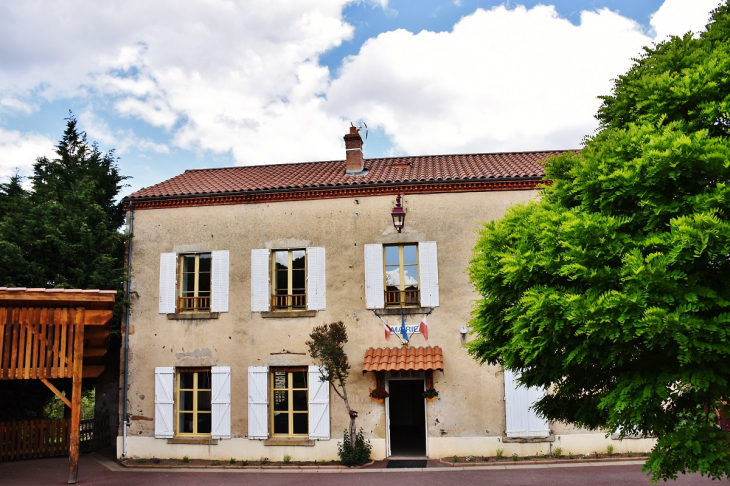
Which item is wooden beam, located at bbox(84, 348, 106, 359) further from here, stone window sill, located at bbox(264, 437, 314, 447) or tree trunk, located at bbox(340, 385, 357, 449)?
tree trunk, located at bbox(340, 385, 357, 449)

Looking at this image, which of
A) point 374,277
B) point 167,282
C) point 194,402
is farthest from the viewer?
point 167,282

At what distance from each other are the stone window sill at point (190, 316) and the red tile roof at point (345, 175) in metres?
2.86

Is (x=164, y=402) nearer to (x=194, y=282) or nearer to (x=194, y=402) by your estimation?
(x=194, y=402)

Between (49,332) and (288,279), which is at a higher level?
(288,279)

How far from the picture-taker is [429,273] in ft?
40.8

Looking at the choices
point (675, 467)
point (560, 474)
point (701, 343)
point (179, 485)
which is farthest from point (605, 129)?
point (179, 485)

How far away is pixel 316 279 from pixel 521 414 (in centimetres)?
534

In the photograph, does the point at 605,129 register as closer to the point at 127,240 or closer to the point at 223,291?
the point at 223,291

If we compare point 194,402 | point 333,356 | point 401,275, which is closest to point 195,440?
point 194,402

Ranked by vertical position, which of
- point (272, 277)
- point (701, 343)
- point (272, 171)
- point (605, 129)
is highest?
point (272, 171)

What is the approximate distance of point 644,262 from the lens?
5.17 m

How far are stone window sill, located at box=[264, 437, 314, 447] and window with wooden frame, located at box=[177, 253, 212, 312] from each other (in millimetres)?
3375

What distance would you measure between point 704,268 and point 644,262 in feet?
2.46

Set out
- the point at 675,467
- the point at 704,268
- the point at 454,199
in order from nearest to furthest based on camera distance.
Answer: the point at 704,268, the point at 675,467, the point at 454,199
